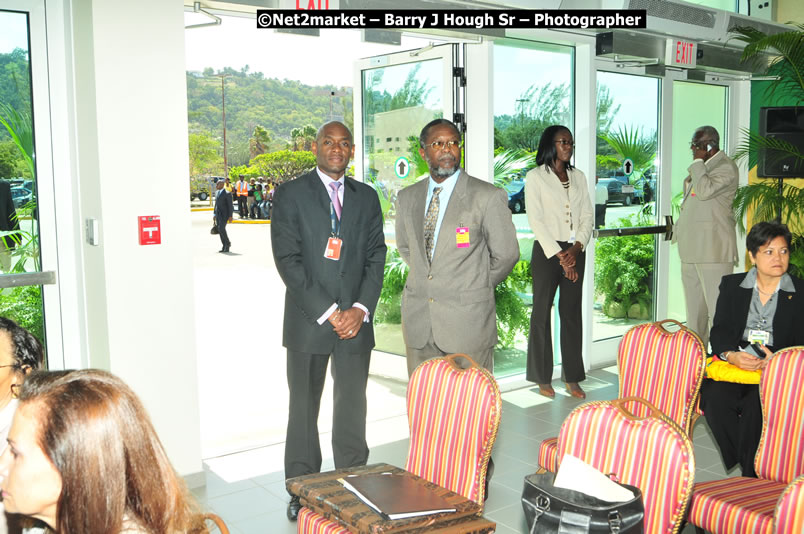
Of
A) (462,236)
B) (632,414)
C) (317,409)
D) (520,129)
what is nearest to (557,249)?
(520,129)

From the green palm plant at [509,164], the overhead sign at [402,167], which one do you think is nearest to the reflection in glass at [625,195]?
the green palm plant at [509,164]

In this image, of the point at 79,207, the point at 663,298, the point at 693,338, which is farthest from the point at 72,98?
the point at 663,298

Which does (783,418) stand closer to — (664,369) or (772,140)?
(664,369)

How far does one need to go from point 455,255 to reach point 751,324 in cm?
160

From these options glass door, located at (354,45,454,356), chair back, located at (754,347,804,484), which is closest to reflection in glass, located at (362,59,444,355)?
glass door, located at (354,45,454,356)

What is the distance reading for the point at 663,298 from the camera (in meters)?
7.60

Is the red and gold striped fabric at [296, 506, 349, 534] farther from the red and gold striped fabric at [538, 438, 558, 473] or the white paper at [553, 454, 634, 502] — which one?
the red and gold striped fabric at [538, 438, 558, 473]

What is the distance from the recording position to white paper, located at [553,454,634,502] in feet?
7.43

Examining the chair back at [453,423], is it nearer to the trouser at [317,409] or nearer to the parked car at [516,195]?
the trouser at [317,409]

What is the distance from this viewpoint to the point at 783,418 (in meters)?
3.09

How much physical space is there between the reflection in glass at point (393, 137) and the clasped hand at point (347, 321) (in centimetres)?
226

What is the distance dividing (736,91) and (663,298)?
2.51 metres

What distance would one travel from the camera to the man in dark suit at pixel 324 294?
12.7 feet

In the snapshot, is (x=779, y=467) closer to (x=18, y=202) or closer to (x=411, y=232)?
(x=411, y=232)
